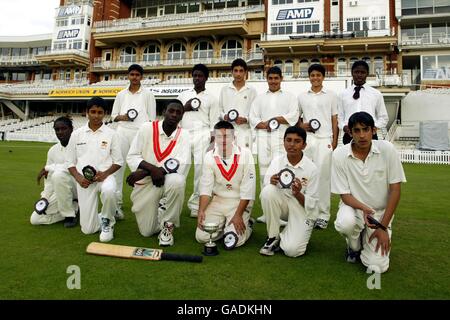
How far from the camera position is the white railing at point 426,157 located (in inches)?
656

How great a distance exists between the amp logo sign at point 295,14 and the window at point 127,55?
18603mm

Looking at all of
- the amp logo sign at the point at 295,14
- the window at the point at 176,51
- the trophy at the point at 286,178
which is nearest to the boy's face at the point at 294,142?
the trophy at the point at 286,178

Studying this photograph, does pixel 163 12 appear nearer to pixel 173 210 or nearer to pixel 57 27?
pixel 57 27

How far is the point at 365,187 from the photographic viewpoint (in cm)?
336

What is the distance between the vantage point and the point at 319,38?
101ft

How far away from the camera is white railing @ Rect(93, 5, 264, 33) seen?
34969mm

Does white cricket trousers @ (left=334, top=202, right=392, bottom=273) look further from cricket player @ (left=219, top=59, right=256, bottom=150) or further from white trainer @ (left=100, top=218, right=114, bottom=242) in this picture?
white trainer @ (left=100, top=218, right=114, bottom=242)

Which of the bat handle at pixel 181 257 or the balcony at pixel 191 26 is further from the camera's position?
the balcony at pixel 191 26

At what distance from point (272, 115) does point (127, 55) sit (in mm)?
40141

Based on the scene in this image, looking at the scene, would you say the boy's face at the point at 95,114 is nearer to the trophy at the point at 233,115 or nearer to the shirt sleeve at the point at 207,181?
the shirt sleeve at the point at 207,181

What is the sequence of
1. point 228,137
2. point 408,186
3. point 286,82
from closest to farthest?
1. point 228,137
2. point 408,186
3. point 286,82

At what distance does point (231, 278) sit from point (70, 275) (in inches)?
55.8

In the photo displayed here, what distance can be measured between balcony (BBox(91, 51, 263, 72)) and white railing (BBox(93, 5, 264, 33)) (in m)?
3.82
